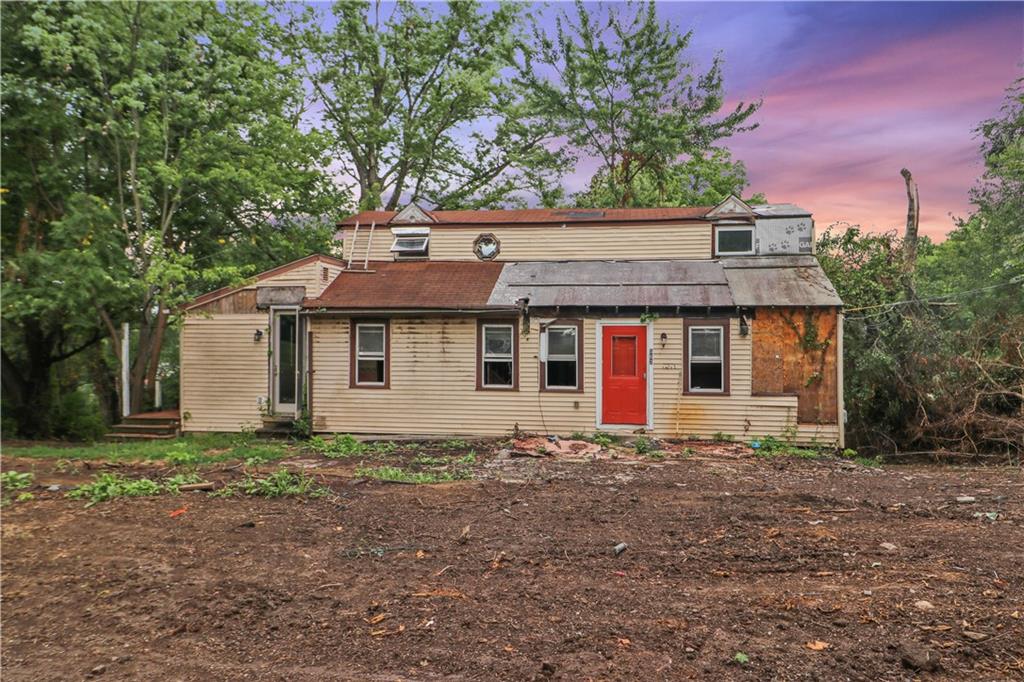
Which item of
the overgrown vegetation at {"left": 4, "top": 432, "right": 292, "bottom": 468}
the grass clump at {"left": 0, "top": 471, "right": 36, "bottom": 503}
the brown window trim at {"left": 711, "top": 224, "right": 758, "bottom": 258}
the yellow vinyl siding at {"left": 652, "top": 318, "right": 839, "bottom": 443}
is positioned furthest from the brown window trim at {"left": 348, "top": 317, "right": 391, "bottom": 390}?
the brown window trim at {"left": 711, "top": 224, "right": 758, "bottom": 258}

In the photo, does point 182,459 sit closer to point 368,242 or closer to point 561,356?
point 368,242

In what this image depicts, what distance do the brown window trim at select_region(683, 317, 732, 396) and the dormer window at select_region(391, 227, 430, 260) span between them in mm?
7172

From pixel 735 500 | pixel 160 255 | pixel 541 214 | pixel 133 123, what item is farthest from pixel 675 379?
pixel 133 123

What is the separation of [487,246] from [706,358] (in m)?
6.38

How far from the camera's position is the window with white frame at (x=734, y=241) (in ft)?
44.4

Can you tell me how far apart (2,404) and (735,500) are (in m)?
19.4

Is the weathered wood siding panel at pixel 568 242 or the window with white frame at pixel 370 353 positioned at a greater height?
the weathered wood siding panel at pixel 568 242

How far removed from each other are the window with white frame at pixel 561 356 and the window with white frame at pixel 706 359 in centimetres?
243

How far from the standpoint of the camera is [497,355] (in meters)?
12.3

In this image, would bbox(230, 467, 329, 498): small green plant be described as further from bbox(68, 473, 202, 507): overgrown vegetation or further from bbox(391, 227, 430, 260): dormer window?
bbox(391, 227, 430, 260): dormer window

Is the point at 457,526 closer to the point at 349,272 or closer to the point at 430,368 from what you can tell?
the point at 430,368

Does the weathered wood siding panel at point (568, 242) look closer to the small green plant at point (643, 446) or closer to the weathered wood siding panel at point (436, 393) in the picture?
the weathered wood siding panel at point (436, 393)

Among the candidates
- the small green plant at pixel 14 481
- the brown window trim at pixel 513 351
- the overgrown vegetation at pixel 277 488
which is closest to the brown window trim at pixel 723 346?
the brown window trim at pixel 513 351

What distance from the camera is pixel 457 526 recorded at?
600 centimetres
